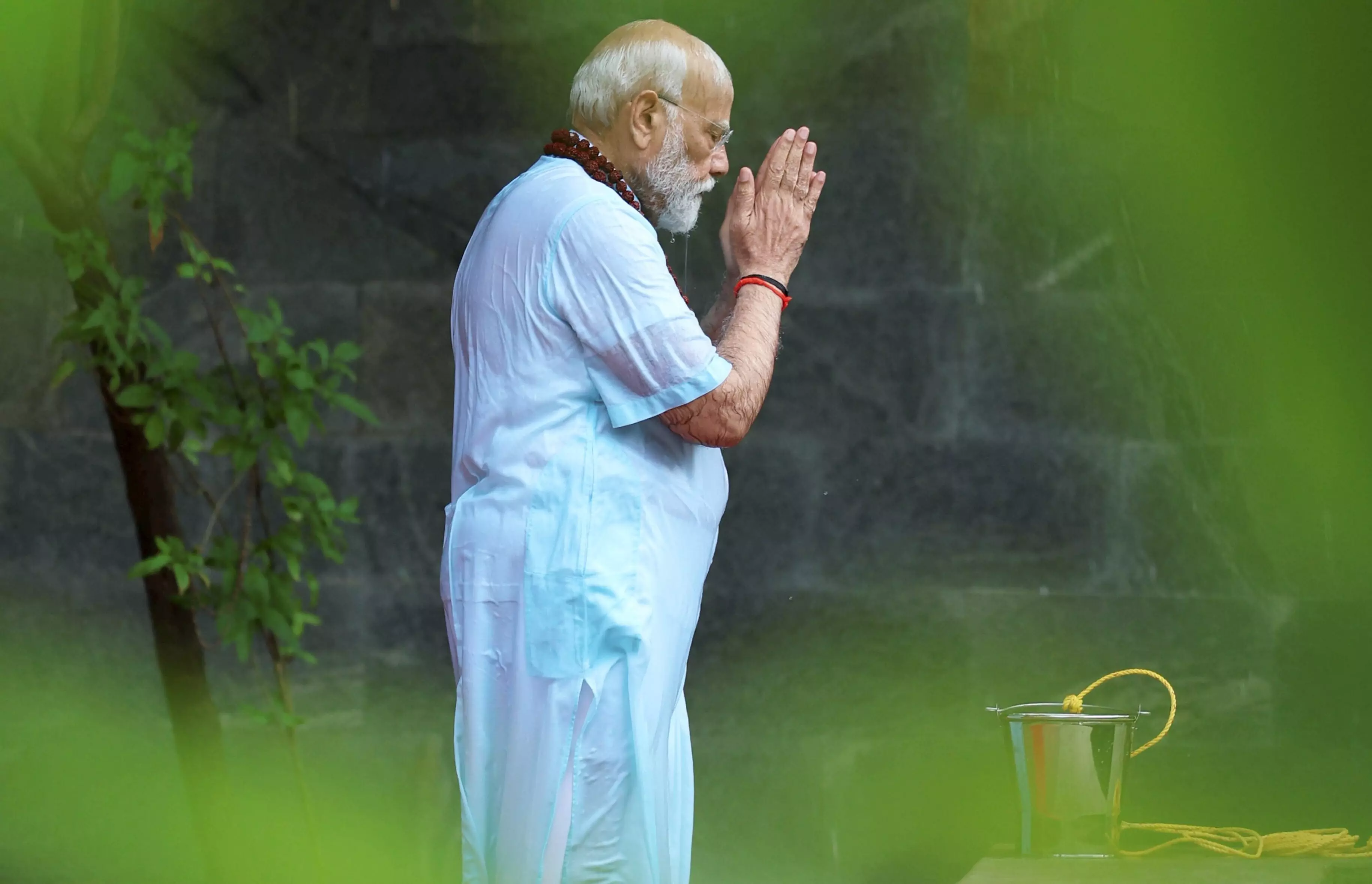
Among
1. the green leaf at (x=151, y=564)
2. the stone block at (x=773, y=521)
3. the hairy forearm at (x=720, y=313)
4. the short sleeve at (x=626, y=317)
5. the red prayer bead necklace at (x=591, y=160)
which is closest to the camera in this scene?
the short sleeve at (x=626, y=317)

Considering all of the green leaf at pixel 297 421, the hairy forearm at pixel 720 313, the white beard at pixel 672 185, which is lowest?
the green leaf at pixel 297 421

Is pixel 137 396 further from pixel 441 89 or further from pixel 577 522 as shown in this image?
pixel 577 522

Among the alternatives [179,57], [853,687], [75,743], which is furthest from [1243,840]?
[179,57]

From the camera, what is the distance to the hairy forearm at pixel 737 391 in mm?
1944

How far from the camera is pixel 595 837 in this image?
77.0 inches

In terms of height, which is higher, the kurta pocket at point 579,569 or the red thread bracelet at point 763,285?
the red thread bracelet at point 763,285

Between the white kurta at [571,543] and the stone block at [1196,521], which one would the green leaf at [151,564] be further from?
the stone block at [1196,521]

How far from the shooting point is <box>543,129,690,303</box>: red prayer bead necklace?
2096 mm

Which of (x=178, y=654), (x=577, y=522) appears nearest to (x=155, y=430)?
(x=178, y=654)

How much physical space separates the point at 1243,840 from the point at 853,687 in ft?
3.24

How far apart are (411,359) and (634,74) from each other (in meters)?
1.79

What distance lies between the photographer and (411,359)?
12.4ft

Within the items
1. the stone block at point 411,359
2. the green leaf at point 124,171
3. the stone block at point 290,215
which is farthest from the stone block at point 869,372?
the green leaf at point 124,171

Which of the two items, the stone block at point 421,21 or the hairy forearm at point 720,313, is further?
the stone block at point 421,21
